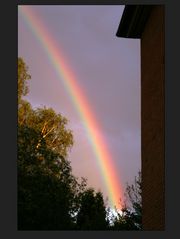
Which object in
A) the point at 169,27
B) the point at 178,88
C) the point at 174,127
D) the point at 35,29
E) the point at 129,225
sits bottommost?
the point at 129,225

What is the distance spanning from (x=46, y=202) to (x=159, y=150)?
12292mm

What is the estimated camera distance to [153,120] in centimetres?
852

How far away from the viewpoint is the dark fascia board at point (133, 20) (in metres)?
9.00

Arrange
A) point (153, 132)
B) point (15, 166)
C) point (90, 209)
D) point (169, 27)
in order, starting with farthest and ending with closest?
point (90, 209) < point (153, 132) < point (169, 27) < point (15, 166)

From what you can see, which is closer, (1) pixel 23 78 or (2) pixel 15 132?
(2) pixel 15 132

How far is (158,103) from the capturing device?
8.00m

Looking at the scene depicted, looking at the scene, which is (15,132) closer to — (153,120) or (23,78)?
(153,120)

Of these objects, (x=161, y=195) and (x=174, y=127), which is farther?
(x=161, y=195)

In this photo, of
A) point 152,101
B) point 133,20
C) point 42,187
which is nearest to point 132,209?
point 42,187

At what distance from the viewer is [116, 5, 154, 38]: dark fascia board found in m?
9.00

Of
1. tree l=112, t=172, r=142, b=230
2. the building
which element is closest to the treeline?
tree l=112, t=172, r=142, b=230

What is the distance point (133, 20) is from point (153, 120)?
2.45 metres

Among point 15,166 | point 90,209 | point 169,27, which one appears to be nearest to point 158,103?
point 169,27

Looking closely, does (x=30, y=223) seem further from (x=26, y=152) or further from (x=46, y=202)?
(x=26, y=152)
